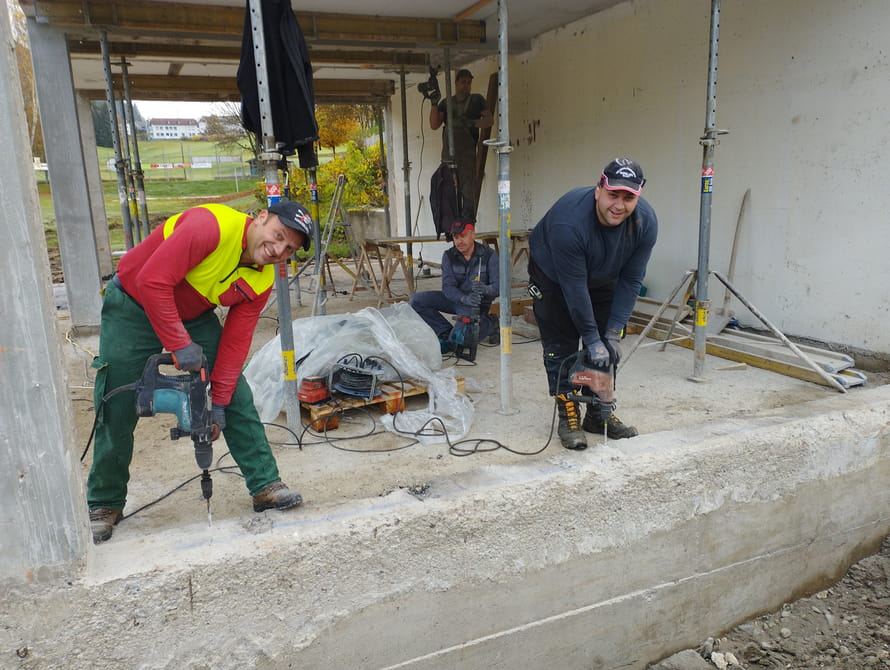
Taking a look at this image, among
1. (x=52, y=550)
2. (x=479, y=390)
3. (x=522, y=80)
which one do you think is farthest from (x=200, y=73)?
(x=52, y=550)

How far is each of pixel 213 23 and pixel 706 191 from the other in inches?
168

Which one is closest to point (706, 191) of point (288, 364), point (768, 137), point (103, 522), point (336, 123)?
point (768, 137)

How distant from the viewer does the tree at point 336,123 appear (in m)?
16.8

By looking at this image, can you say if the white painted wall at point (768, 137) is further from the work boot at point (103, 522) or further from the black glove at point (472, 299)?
the work boot at point (103, 522)

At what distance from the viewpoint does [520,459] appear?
2.88 metres

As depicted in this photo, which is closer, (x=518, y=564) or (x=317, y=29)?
(x=518, y=564)

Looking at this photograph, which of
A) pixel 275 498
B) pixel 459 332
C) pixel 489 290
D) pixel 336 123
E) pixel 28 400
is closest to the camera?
pixel 28 400

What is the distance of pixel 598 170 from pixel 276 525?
16.9 ft

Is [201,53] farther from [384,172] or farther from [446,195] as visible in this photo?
[384,172]

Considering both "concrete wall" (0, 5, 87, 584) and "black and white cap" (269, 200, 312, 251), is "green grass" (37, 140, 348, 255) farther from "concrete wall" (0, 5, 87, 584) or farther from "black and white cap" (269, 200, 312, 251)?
"concrete wall" (0, 5, 87, 584)

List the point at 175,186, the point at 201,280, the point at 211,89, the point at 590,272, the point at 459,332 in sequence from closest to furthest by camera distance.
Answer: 1. the point at 201,280
2. the point at 590,272
3. the point at 459,332
4. the point at 211,89
5. the point at 175,186

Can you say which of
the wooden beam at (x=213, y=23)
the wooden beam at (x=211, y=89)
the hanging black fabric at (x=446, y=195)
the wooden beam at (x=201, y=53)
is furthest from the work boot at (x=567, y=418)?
the wooden beam at (x=211, y=89)

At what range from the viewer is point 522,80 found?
7.47 metres

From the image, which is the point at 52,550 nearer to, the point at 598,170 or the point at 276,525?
the point at 276,525
